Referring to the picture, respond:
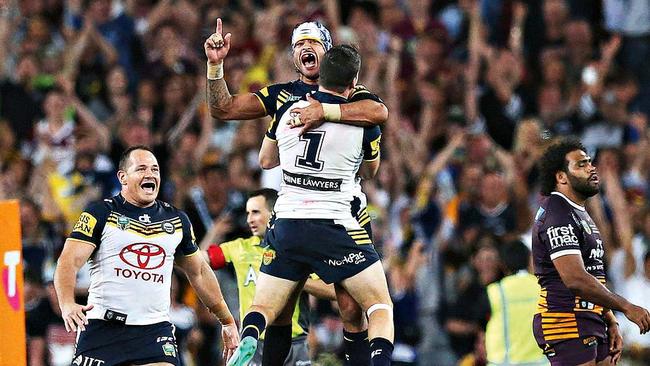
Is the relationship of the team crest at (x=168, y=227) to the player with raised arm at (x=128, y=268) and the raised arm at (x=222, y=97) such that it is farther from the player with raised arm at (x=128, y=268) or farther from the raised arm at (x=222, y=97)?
the raised arm at (x=222, y=97)

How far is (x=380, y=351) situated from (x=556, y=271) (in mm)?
1601

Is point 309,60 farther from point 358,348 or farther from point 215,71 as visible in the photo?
point 358,348

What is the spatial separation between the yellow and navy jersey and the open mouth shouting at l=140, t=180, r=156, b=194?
1683 millimetres

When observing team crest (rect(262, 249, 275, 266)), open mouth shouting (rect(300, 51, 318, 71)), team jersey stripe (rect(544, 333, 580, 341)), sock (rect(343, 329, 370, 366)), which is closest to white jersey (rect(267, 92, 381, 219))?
team crest (rect(262, 249, 275, 266))

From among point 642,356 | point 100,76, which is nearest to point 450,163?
point 642,356

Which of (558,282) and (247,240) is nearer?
(558,282)

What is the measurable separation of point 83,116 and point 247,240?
6627 millimetres

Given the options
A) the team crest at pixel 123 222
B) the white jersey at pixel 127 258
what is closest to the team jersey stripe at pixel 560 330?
the white jersey at pixel 127 258

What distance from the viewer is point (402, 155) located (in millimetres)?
18188

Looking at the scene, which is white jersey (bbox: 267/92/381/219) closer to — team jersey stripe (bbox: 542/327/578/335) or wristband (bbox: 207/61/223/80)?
wristband (bbox: 207/61/223/80)

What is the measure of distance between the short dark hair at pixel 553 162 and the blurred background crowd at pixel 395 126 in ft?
12.8

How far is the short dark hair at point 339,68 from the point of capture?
33.7 ft

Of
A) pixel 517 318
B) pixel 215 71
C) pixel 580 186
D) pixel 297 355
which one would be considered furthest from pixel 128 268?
pixel 517 318

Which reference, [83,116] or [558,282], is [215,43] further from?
[83,116]
